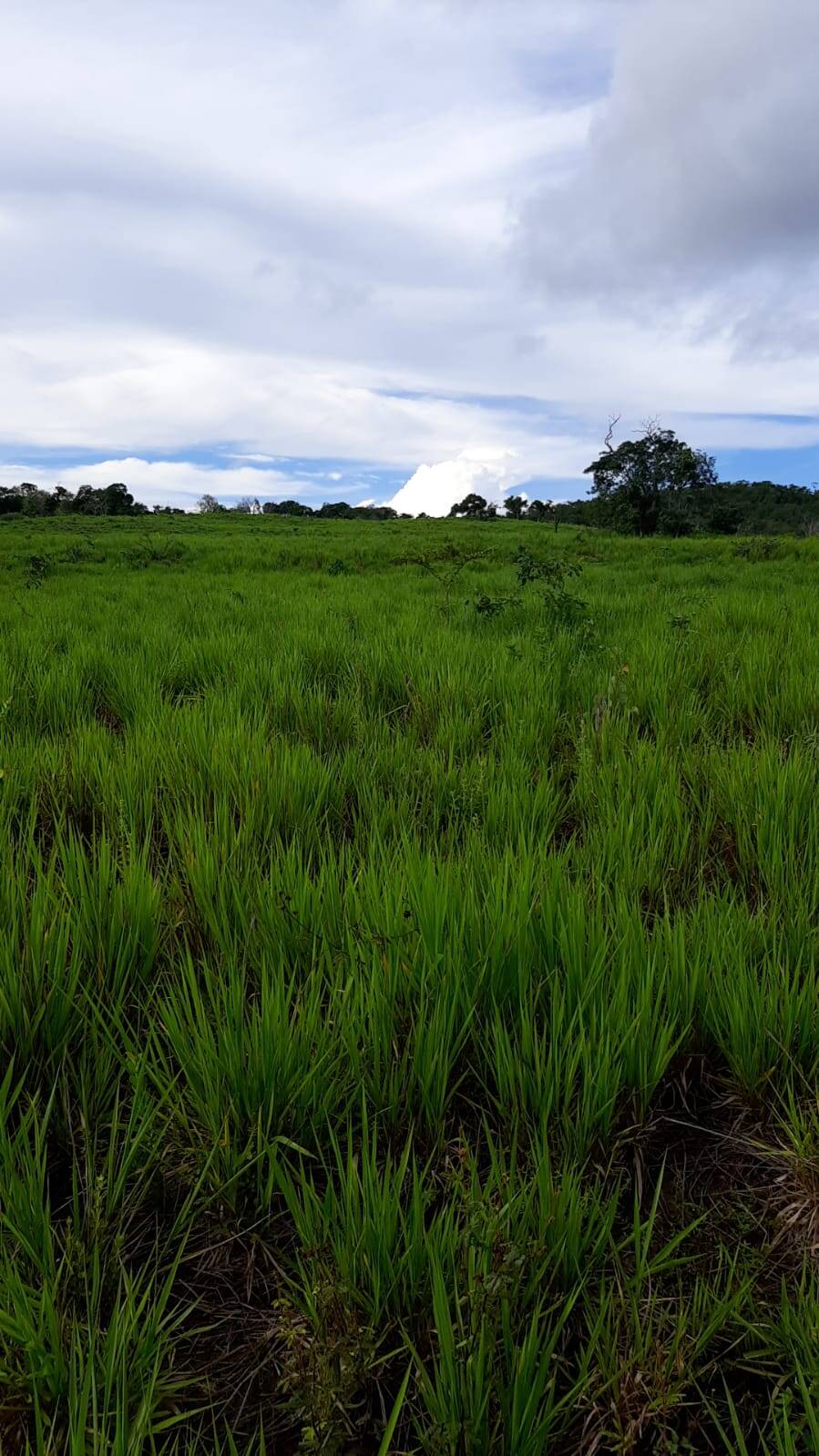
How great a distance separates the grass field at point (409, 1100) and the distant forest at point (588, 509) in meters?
24.7

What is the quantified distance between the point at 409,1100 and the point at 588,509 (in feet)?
146

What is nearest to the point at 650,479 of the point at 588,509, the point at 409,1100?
the point at 588,509

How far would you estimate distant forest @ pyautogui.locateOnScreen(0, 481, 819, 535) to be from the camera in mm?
36688

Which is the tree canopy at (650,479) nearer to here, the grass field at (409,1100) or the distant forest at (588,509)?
the distant forest at (588,509)

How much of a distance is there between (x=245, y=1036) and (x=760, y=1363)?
0.84 metres

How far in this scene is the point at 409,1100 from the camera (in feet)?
3.90

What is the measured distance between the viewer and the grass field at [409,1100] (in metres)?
0.83

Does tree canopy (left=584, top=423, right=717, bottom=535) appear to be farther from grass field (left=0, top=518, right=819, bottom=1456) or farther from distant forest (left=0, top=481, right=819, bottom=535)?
grass field (left=0, top=518, right=819, bottom=1456)

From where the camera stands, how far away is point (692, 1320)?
89 cm

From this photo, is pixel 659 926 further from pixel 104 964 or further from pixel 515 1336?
pixel 104 964

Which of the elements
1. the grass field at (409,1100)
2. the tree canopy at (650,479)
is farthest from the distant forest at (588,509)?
the grass field at (409,1100)

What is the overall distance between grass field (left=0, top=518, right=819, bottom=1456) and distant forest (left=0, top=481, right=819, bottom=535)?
2466cm

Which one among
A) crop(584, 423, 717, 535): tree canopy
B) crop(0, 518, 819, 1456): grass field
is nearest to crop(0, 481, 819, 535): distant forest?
crop(584, 423, 717, 535): tree canopy

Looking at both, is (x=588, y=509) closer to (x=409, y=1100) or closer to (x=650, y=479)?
(x=650, y=479)
